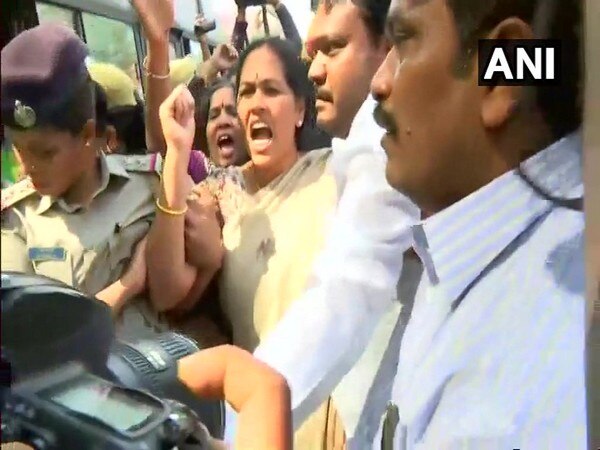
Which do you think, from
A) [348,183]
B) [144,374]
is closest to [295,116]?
[348,183]

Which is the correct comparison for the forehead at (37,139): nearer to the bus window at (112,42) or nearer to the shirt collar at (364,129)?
the bus window at (112,42)

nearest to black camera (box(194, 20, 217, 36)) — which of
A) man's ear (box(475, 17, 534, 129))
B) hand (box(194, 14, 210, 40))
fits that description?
hand (box(194, 14, 210, 40))

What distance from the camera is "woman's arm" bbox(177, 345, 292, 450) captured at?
0.90 meters

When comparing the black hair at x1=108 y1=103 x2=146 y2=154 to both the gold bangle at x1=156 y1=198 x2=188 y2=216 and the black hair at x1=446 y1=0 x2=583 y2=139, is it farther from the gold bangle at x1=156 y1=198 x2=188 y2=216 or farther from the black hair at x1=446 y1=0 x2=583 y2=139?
the black hair at x1=446 y1=0 x2=583 y2=139

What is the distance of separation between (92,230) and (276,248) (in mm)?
215

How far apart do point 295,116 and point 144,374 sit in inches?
13.6

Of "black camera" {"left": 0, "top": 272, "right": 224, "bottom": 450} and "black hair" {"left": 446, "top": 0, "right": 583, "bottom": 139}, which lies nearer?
"black camera" {"left": 0, "top": 272, "right": 224, "bottom": 450}

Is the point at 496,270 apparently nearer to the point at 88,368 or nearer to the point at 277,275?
the point at 277,275

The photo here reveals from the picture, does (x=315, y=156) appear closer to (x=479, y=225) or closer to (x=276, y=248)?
(x=276, y=248)

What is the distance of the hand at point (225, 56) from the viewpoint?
3.14 feet

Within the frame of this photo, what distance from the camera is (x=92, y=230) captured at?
0.93 meters

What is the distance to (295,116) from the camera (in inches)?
37.9

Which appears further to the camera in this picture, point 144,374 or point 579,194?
point 579,194

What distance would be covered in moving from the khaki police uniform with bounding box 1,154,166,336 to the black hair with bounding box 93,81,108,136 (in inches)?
1.3
